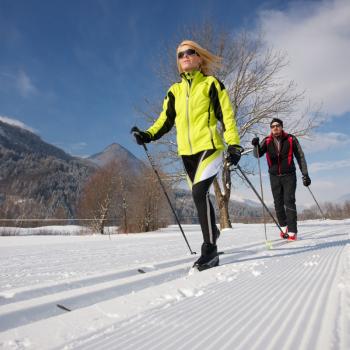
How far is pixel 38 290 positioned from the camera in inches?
62.8

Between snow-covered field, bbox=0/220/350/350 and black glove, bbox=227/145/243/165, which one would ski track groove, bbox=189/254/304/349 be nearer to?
snow-covered field, bbox=0/220/350/350

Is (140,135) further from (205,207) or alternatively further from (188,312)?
(188,312)

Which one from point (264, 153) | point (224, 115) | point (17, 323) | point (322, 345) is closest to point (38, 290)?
point (17, 323)

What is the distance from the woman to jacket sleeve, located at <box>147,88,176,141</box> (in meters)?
0.06

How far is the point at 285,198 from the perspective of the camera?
4898mm

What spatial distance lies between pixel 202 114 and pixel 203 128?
0.13m

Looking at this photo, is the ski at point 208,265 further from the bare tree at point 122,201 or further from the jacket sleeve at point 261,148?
the bare tree at point 122,201

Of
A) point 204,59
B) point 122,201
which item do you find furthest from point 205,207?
point 122,201

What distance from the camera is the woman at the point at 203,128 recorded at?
258 centimetres

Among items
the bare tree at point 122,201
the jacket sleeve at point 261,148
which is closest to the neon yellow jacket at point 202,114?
the jacket sleeve at point 261,148

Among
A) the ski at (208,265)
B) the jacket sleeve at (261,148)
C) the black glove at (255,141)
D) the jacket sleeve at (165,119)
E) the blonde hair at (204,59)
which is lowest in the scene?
the ski at (208,265)

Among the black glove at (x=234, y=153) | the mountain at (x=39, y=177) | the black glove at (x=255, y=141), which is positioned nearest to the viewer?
the black glove at (x=234, y=153)

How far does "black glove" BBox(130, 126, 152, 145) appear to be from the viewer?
303cm

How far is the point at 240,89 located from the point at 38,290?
43.5ft
